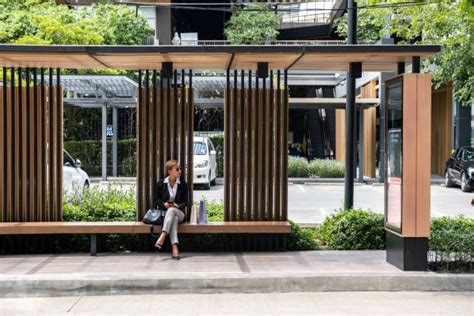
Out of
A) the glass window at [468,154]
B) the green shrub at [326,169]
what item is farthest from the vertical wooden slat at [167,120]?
the green shrub at [326,169]

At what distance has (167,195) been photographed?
1000 cm

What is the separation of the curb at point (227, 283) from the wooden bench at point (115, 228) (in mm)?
1589

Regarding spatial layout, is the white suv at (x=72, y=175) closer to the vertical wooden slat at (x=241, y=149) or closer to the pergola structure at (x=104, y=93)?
the pergola structure at (x=104, y=93)

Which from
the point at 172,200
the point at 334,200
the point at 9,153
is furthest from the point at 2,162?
the point at 334,200

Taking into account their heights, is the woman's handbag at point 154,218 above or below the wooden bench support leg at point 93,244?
above

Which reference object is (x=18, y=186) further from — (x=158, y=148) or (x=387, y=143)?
(x=387, y=143)

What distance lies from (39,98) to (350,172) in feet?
17.1

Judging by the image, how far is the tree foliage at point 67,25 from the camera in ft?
83.8

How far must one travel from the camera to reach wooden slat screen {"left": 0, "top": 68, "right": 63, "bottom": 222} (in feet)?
34.0

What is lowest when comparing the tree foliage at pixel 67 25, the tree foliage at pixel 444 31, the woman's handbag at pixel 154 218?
the woman's handbag at pixel 154 218

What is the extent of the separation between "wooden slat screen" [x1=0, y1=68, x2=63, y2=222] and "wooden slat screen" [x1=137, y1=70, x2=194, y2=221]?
128 cm

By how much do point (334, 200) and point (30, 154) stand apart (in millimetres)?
11719

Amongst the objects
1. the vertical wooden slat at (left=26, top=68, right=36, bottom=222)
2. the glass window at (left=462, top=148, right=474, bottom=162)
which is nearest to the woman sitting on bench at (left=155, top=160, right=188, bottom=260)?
the vertical wooden slat at (left=26, top=68, right=36, bottom=222)

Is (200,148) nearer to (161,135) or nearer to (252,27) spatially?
(161,135)
